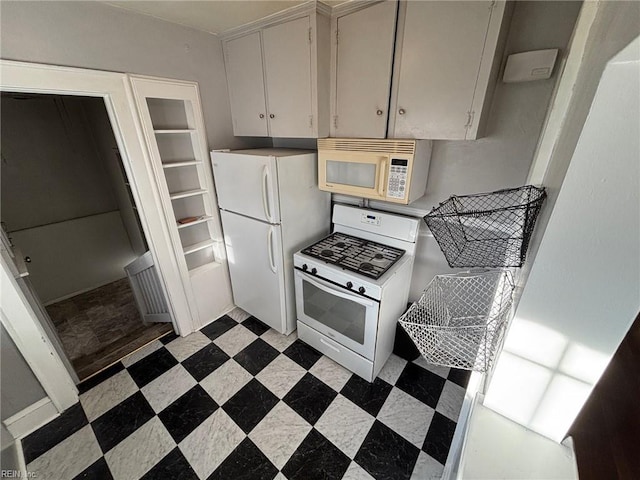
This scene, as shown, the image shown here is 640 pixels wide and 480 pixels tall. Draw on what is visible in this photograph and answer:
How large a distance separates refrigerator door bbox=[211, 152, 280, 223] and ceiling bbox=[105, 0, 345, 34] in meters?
0.83

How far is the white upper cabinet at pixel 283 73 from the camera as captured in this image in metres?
1.55

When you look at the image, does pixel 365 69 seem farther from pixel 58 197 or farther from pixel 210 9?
pixel 58 197

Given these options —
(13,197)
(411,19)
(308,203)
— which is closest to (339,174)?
(308,203)

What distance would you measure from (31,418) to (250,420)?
1.33 meters

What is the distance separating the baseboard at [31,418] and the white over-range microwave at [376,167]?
232cm

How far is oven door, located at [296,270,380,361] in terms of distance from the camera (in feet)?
5.40

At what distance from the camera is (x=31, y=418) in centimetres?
158

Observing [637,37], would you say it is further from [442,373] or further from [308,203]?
[442,373]

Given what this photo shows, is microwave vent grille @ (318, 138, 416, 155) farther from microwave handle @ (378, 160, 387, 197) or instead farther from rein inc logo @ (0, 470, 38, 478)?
rein inc logo @ (0, 470, 38, 478)

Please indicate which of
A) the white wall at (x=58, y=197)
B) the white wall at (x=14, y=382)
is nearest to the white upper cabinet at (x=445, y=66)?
the white wall at (x=14, y=382)

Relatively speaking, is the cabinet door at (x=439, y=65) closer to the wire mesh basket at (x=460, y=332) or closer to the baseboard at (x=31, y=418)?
the wire mesh basket at (x=460, y=332)

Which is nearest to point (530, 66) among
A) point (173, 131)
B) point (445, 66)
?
point (445, 66)

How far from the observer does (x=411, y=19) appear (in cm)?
130

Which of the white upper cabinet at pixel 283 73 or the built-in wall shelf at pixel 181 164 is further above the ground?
the white upper cabinet at pixel 283 73
